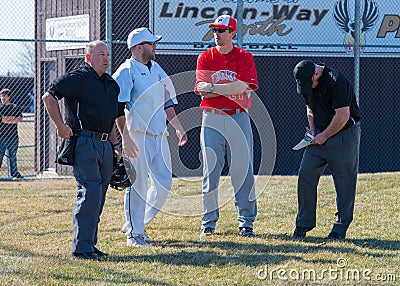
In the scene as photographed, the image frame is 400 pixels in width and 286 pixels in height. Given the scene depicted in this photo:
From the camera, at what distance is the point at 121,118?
7.70 m

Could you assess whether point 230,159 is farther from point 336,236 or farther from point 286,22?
point 286,22

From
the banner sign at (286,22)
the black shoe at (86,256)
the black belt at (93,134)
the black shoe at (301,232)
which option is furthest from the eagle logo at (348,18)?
the black shoe at (86,256)

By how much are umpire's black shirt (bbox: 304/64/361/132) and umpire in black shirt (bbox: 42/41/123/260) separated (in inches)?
86.9

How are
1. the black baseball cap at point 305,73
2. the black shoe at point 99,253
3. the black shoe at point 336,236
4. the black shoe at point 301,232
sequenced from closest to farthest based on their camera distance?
the black shoe at point 99,253
the black baseball cap at point 305,73
the black shoe at point 336,236
the black shoe at point 301,232

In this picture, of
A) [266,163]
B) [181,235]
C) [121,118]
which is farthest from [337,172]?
[266,163]

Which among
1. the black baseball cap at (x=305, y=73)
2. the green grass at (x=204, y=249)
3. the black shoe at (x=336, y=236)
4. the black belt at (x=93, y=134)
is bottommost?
the green grass at (x=204, y=249)

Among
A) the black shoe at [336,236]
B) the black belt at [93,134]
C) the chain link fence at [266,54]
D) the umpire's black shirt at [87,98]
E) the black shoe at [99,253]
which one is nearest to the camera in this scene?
the umpire's black shirt at [87,98]

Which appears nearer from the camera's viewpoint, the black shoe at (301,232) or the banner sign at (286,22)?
the black shoe at (301,232)

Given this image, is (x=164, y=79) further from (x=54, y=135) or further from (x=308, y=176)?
(x=54, y=135)

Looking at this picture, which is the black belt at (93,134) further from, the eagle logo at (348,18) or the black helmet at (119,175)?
the eagle logo at (348,18)

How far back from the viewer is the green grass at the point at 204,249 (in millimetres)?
6414
